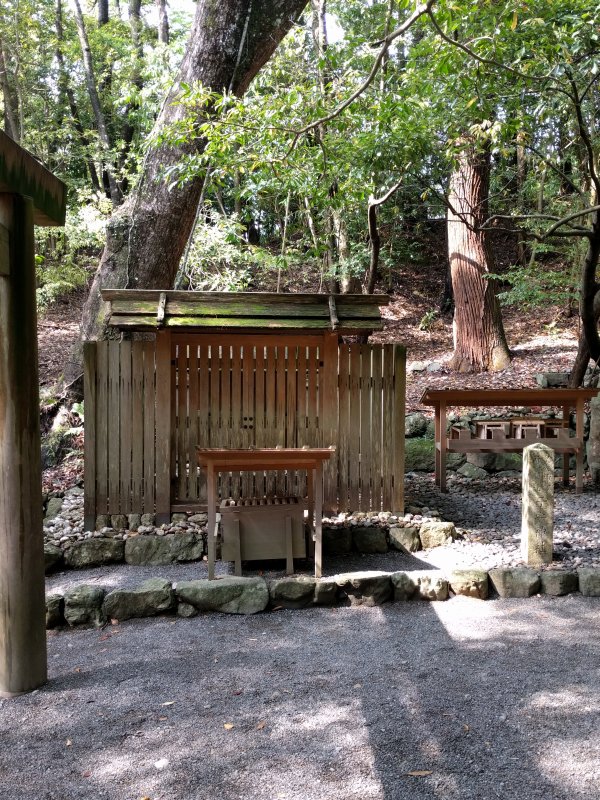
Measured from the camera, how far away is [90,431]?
677cm

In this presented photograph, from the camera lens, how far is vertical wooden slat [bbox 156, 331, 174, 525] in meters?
6.91

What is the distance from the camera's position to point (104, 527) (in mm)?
6754

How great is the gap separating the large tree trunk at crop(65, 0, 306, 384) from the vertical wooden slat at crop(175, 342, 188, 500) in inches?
93.9

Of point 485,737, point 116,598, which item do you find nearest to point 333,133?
point 116,598

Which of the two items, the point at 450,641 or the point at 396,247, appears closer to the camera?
the point at 450,641

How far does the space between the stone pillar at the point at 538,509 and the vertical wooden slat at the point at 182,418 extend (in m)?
3.52

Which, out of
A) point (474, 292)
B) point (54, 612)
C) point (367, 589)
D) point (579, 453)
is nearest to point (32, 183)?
point (54, 612)

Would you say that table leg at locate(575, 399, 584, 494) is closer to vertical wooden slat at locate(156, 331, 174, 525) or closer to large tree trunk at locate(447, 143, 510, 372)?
large tree trunk at locate(447, 143, 510, 372)

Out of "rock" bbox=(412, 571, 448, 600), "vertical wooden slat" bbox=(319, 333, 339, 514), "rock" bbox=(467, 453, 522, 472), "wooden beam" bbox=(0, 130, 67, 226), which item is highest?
"wooden beam" bbox=(0, 130, 67, 226)

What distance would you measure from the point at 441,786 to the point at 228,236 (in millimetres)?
10652

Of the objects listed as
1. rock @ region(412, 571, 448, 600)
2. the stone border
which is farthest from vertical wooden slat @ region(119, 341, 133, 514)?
rock @ region(412, 571, 448, 600)

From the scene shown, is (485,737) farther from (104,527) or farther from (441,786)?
(104,527)

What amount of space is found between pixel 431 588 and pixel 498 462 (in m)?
5.19

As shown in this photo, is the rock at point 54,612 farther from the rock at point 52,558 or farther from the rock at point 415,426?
the rock at point 415,426
